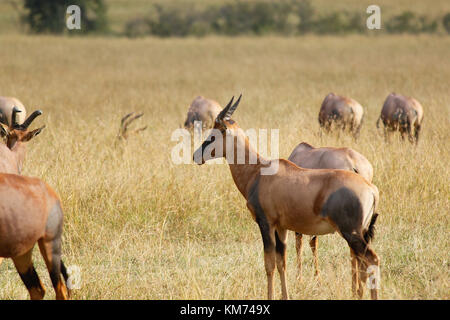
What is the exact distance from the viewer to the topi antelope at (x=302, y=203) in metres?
4.67

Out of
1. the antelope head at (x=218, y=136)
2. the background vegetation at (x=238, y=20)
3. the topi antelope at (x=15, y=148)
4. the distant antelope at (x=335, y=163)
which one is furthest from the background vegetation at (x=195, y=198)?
the background vegetation at (x=238, y=20)

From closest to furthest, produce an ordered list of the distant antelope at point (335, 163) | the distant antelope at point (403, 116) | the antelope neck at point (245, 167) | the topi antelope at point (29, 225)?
the topi antelope at point (29, 225) < the antelope neck at point (245, 167) < the distant antelope at point (335, 163) < the distant antelope at point (403, 116)

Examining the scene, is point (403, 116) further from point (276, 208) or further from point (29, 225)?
point (29, 225)

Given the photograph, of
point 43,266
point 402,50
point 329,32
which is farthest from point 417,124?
point 329,32

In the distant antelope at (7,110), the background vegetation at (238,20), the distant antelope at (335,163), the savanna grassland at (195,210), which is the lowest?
the savanna grassland at (195,210)

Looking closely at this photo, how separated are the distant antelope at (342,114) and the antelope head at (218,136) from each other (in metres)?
5.89

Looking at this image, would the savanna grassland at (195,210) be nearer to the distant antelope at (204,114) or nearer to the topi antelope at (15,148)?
the distant antelope at (204,114)

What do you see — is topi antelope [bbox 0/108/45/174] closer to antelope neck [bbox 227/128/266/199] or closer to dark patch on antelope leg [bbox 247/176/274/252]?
antelope neck [bbox 227/128/266/199]

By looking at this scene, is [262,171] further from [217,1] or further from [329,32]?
[217,1]

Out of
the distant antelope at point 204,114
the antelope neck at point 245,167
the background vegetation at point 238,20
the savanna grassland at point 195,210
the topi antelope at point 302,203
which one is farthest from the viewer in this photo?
the background vegetation at point 238,20

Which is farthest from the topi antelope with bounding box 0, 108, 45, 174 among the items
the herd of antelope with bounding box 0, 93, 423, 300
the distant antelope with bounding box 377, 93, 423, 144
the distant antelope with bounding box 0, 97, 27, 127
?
the distant antelope with bounding box 377, 93, 423, 144

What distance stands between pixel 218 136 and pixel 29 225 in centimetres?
193

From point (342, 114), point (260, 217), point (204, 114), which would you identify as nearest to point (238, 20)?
point (204, 114)

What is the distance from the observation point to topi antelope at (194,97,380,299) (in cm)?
467
